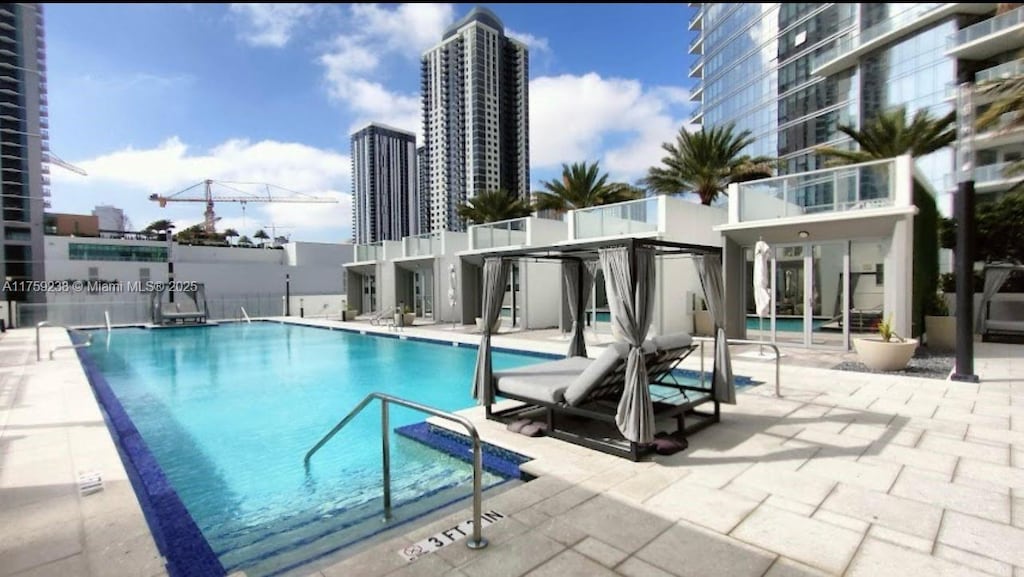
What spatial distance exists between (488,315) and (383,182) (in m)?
43.5

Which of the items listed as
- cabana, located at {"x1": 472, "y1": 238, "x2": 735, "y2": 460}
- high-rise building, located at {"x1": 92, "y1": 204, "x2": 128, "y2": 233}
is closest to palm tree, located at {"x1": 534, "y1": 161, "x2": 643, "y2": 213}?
cabana, located at {"x1": 472, "y1": 238, "x2": 735, "y2": 460}

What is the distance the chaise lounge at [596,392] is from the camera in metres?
4.99

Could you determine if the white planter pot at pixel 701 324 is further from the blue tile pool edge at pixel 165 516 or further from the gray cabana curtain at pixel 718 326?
the blue tile pool edge at pixel 165 516

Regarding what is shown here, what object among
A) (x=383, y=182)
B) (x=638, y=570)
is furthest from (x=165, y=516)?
(x=383, y=182)

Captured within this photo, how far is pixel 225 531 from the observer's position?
13.8ft

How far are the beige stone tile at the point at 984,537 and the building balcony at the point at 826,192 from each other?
9.08 m

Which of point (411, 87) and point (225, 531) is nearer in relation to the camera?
point (225, 531)

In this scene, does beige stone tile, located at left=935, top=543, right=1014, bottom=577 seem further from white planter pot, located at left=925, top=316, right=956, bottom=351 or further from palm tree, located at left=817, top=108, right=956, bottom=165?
palm tree, located at left=817, top=108, right=956, bottom=165

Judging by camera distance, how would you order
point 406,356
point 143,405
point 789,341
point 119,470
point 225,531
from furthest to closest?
point 406,356 < point 789,341 < point 143,405 < point 119,470 < point 225,531

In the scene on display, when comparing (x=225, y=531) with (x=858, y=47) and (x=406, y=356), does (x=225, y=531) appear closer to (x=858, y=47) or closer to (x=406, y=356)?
(x=406, y=356)

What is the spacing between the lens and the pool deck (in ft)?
9.56

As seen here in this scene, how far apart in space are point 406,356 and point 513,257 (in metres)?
8.24

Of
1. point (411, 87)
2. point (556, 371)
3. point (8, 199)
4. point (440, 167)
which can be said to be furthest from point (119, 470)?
point (8, 199)

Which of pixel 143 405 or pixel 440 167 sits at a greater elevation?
pixel 440 167
